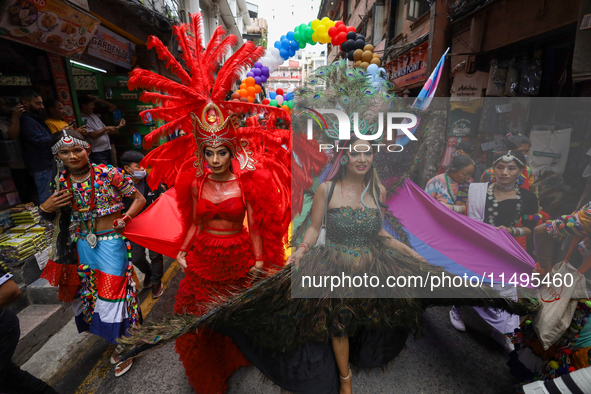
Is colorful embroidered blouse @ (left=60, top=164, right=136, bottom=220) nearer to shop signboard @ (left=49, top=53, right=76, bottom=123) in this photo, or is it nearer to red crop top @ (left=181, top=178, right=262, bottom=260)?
red crop top @ (left=181, top=178, right=262, bottom=260)

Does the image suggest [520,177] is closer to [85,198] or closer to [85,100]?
[85,198]

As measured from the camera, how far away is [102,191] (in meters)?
2.40

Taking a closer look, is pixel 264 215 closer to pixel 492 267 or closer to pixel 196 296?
pixel 196 296

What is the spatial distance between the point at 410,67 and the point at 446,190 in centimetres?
762

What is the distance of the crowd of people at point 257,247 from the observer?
1.46m

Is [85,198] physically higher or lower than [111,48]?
lower

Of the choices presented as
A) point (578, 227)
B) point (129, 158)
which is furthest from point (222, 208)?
point (578, 227)

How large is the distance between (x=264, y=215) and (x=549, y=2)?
520 cm

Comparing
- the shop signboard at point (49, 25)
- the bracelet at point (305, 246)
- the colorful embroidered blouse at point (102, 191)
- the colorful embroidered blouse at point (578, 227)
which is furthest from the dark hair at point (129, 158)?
the colorful embroidered blouse at point (578, 227)

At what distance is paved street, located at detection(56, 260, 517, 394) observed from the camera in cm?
231

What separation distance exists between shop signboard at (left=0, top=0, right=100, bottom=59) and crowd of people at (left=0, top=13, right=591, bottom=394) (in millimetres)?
2985

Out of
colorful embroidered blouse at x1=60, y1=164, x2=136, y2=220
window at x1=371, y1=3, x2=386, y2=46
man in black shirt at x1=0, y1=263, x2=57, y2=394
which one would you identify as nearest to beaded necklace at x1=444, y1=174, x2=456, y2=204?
colorful embroidered blouse at x1=60, y1=164, x2=136, y2=220

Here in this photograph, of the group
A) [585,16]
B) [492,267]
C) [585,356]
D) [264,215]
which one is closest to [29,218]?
[264,215]

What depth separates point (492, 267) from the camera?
1810mm
